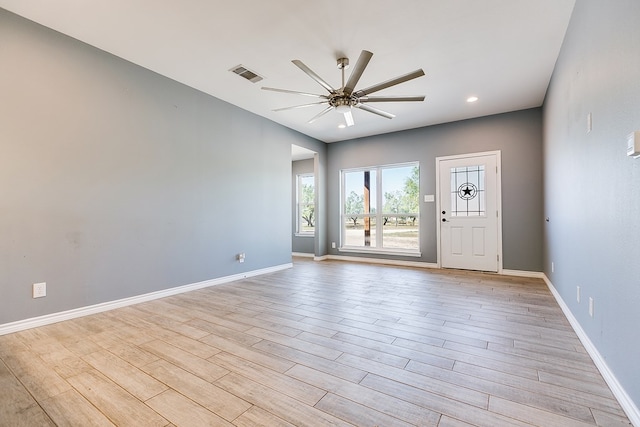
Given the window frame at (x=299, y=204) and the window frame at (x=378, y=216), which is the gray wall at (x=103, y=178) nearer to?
the window frame at (x=378, y=216)

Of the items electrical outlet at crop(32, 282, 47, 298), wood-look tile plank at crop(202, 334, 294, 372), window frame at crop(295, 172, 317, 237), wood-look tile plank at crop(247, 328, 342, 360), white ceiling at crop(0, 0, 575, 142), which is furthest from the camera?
window frame at crop(295, 172, 317, 237)

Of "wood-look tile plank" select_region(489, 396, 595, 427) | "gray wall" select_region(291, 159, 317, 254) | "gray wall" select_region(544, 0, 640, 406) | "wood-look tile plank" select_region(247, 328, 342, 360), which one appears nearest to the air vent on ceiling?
"wood-look tile plank" select_region(247, 328, 342, 360)

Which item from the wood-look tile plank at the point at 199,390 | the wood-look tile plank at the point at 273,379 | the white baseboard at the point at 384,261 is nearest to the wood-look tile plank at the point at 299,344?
the wood-look tile plank at the point at 273,379

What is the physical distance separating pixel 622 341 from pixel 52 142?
4440mm

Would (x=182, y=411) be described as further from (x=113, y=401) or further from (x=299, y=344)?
(x=299, y=344)

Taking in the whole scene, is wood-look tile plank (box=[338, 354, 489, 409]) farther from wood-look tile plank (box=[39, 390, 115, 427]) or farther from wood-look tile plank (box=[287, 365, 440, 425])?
wood-look tile plank (box=[39, 390, 115, 427])

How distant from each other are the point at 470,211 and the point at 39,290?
19.4 feet

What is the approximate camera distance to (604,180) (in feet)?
5.75

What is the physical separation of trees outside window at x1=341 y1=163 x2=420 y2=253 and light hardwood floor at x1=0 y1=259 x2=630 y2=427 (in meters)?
2.79

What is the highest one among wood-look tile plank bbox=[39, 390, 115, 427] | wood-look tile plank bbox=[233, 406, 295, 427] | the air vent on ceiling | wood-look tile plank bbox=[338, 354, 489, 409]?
the air vent on ceiling

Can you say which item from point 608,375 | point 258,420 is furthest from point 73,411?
point 608,375

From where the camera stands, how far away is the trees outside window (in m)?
5.89

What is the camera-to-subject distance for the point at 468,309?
→ 9.83 feet

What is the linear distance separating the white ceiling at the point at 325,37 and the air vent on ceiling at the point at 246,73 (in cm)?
10
